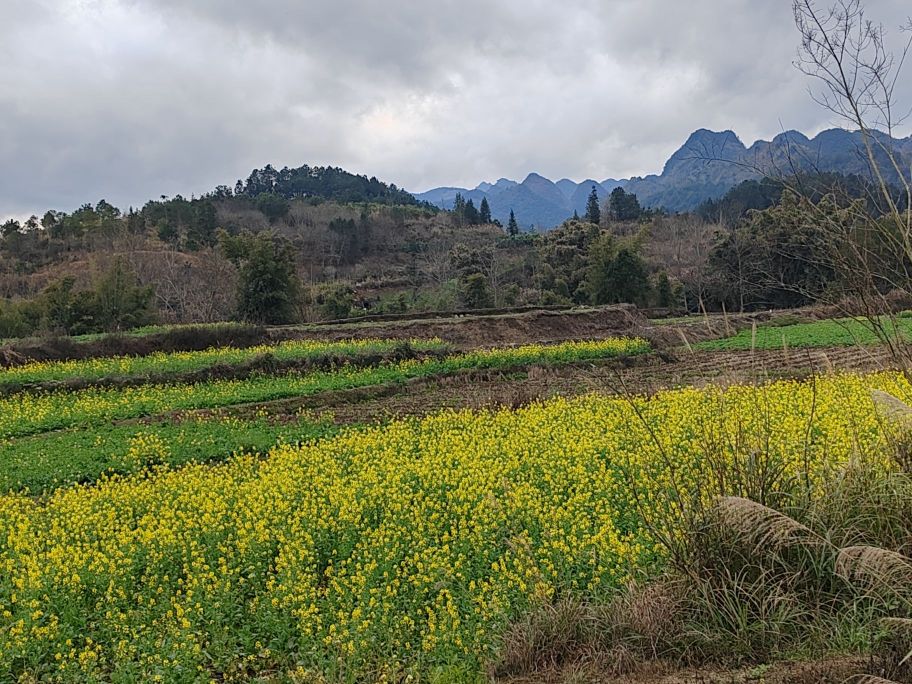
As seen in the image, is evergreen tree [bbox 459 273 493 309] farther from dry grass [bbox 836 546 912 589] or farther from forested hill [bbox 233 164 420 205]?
forested hill [bbox 233 164 420 205]

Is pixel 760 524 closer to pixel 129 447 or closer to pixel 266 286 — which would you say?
pixel 129 447

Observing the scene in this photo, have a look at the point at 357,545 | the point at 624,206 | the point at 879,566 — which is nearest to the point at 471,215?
the point at 624,206

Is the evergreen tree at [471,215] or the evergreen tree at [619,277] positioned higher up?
the evergreen tree at [471,215]

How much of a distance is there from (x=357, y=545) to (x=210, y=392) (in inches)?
522

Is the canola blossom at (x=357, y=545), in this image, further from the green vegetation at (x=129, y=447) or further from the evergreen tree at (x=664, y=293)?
the evergreen tree at (x=664, y=293)

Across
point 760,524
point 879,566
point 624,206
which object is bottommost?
point 879,566

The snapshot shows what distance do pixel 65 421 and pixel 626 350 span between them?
19.2 m

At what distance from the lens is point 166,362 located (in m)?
22.9

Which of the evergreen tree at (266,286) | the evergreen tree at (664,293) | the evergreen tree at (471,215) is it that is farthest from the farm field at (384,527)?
the evergreen tree at (471,215)

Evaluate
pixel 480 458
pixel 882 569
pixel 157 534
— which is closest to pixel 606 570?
pixel 882 569

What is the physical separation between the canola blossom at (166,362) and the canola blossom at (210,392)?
46.7 inches

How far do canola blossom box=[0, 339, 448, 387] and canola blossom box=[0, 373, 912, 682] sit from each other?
37.8 feet

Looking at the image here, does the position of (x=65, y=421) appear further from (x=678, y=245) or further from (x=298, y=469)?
(x=678, y=245)

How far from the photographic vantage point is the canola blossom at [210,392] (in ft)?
51.2
